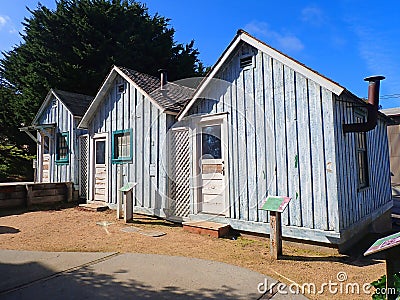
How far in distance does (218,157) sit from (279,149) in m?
1.64

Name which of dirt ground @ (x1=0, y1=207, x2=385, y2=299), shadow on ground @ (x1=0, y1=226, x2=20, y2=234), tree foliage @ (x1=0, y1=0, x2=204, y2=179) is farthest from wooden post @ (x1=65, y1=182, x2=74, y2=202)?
tree foliage @ (x1=0, y1=0, x2=204, y2=179)

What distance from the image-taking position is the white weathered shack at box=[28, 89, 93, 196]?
10.8 metres

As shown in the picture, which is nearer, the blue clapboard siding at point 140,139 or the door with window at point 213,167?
the door with window at point 213,167

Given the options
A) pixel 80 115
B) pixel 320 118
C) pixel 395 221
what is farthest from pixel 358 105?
pixel 80 115

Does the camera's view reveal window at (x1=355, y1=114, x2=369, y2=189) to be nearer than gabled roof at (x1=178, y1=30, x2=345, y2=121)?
No

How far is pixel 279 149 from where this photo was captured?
5.57 metres

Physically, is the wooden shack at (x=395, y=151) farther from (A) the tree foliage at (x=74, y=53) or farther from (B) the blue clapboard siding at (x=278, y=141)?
(A) the tree foliage at (x=74, y=53)

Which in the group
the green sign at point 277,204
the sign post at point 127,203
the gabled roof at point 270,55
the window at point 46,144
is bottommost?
Answer: the sign post at point 127,203

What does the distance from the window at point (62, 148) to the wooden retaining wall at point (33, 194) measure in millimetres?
1254

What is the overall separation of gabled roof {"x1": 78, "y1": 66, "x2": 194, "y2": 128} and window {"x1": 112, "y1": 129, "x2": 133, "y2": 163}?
1426 mm

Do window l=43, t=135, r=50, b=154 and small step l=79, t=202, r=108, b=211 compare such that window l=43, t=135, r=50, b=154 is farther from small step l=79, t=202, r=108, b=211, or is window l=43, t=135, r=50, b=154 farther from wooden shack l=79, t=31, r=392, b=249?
wooden shack l=79, t=31, r=392, b=249

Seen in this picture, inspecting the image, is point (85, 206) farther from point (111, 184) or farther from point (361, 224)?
point (361, 224)

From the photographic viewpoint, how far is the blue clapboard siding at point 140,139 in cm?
777

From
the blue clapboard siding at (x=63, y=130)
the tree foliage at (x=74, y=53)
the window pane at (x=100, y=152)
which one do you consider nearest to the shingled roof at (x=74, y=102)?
the blue clapboard siding at (x=63, y=130)
